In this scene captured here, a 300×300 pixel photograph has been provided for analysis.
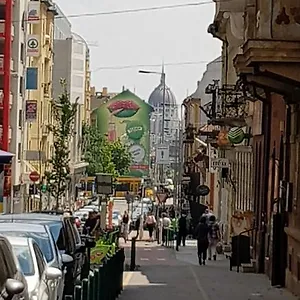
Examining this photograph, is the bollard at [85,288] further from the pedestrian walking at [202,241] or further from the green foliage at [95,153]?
the green foliage at [95,153]

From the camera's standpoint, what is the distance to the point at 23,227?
1694 centimetres

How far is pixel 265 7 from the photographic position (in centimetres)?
1981

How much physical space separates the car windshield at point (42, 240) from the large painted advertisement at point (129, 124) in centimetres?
14088

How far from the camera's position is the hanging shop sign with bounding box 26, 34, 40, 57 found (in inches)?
2623

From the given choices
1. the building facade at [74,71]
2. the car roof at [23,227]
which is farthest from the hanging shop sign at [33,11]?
the car roof at [23,227]

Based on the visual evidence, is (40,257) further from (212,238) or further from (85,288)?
(212,238)

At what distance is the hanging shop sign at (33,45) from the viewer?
66625 mm

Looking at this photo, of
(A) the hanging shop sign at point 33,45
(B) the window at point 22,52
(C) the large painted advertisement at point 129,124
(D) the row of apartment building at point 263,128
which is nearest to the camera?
(D) the row of apartment building at point 263,128

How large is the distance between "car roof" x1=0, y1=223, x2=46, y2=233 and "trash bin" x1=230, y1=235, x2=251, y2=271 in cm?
1361

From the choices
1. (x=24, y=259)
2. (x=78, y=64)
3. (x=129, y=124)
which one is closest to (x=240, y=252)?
(x=24, y=259)

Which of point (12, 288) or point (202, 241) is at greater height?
point (12, 288)

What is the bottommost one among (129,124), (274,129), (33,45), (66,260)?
(66,260)

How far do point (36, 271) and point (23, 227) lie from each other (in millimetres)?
3245

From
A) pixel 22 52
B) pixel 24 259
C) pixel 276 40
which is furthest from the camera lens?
pixel 22 52
